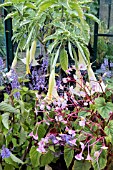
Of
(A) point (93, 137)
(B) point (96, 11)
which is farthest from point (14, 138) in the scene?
(B) point (96, 11)

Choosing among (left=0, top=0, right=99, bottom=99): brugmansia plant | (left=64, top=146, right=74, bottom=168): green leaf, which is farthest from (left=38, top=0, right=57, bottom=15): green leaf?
(left=64, top=146, right=74, bottom=168): green leaf

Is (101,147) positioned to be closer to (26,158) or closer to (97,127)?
(97,127)

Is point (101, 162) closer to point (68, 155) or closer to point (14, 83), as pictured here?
point (68, 155)

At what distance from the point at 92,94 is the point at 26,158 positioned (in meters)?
0.34

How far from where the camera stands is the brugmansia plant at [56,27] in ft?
3.51

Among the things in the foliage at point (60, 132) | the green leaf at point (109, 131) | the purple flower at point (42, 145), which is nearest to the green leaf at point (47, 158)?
the foliage at point (60, 132)

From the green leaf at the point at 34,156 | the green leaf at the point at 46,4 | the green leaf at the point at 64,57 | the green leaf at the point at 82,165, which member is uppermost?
the green leaf at the point at 46,4

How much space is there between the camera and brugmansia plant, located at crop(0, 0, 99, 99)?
1070 mm

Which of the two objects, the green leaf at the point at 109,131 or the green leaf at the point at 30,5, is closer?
the green leaf at the point at 109,131

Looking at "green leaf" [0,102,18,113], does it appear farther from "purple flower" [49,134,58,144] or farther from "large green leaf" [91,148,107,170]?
"large green leaf" [91,148,107,170]

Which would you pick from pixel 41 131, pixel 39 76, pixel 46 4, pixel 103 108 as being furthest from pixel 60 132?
pixel 46 4

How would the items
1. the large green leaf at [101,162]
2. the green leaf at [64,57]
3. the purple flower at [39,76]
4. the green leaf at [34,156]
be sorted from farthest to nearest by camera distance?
1. the purple flower at [39,76]
2. the green leaf at [64,57]
3. the green leaf at [34,156]
4. the large green leaf at [101,162]

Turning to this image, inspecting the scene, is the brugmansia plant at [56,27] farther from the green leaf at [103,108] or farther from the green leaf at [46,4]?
the green leaf at [103,108]

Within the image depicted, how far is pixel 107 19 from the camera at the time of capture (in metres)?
1.99
